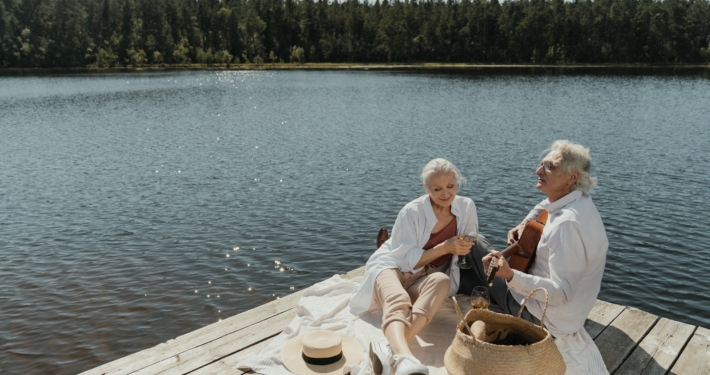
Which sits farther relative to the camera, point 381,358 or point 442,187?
point 442,187

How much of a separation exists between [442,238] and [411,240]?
1.31 feet

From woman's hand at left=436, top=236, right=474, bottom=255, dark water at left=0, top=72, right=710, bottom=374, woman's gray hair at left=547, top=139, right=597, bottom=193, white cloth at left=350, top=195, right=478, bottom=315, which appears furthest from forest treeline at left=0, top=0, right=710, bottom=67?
woman's gray hair at left=547, top=139, right=597, bottom=193

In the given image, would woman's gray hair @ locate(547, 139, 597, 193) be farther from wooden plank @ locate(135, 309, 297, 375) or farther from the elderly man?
wooden plank @ locate(135, 309, 297, 375)

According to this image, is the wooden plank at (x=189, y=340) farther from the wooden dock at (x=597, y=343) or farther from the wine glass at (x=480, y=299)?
the wine glass at (x=480, y=299)

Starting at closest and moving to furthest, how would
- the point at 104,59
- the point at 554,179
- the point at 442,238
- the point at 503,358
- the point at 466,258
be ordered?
the point at 503,358 → the point at 554,179 → the point at 466,258 → the point at 442,238 → the point at 104,59

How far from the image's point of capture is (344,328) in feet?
20.4

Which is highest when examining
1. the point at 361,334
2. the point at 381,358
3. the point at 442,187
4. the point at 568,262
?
the point at 442,187

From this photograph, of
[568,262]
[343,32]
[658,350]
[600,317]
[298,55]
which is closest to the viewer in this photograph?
[568,262]

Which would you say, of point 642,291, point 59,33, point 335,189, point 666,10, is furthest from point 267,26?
point 642,291

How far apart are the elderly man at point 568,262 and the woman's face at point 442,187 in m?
1.02

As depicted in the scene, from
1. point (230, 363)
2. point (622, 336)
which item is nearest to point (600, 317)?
point (622, 336)

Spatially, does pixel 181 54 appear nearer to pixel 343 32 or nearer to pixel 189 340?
pixel 343 32

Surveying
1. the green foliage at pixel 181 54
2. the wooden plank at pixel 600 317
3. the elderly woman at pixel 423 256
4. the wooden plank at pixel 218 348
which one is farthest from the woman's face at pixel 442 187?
the green foliage at pixel 181 54

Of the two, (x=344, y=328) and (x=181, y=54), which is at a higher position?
(x=181, y=54)
